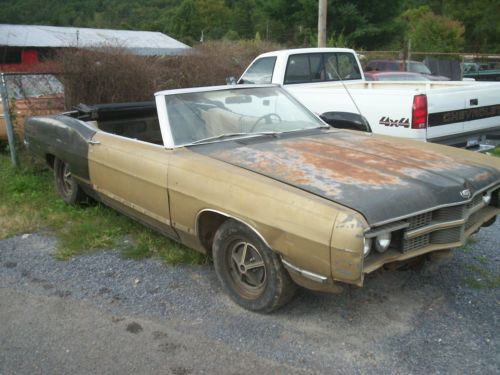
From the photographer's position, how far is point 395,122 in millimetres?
5961

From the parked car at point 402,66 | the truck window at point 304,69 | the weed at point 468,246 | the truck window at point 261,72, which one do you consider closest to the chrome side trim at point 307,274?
the weed at point 468,246

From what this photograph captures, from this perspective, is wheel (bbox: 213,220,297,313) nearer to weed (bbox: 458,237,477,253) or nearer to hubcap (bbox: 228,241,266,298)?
hubcap (bbox: 228,241,266,298)

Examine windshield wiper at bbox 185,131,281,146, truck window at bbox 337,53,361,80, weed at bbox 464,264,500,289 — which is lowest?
weed at bbox 464,264,500,289

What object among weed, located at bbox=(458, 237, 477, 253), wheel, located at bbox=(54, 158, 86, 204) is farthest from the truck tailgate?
wheel, located at bbox=(54, 158, 86, 204)

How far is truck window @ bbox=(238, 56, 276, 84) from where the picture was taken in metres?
8.20

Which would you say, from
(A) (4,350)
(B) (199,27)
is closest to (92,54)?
(A) (4,350)

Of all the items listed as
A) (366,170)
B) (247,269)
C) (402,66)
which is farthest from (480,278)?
(402,66)

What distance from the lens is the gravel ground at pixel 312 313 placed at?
286 centimetres

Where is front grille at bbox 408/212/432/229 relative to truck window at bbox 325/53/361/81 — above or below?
below

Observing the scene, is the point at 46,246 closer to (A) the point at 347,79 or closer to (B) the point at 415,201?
(B) the point at 415,201

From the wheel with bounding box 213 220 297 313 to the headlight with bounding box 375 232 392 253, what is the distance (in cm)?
59

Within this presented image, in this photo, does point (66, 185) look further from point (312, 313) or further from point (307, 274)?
point (307, 274)

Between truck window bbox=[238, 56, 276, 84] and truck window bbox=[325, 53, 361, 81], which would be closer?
truck window bbox=[238, 56, 276, 84]

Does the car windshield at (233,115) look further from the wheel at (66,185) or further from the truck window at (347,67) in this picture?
the truck window at (347,67)
